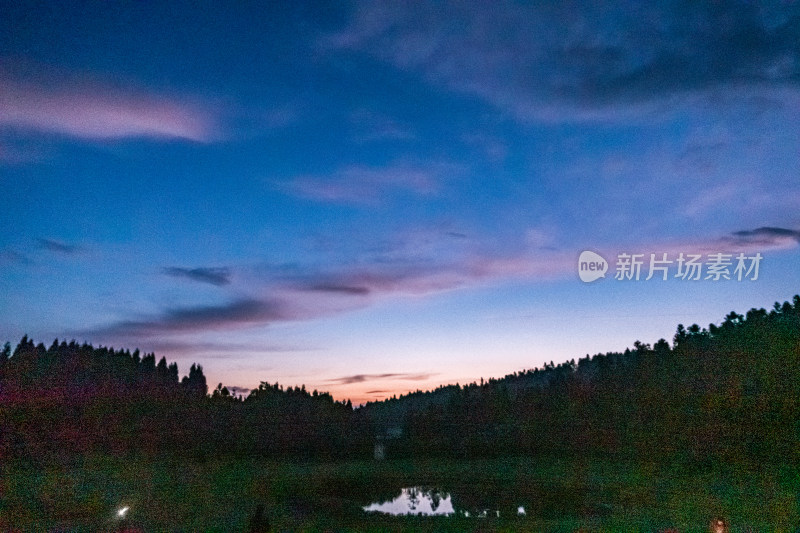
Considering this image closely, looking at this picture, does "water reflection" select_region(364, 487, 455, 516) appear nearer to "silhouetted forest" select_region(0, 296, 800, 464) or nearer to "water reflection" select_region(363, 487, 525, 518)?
"water reflection" select_region(363, 487, 525, 518)

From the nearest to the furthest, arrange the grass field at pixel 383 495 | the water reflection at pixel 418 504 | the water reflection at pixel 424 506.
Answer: the grass field at pixel 383 495
the water reflection at pixel 424 506
the water reflection at pixel 418 504

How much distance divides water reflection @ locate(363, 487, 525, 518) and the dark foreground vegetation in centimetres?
82

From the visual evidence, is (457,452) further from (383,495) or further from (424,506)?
(424,506)

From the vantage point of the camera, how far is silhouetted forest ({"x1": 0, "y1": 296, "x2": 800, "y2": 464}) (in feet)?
189

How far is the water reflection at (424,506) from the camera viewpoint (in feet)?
135

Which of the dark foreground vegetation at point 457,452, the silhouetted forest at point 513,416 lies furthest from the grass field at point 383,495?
the silhouetted forest at point 513,416

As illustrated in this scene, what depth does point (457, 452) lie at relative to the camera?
88438 millimetres

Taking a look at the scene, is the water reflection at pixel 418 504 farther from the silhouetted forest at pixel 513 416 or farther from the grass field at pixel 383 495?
the silhouetted forest at pixel 513 416

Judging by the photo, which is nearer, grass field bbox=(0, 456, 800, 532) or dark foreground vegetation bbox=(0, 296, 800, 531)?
grass field bbox=(0, 456, 800, 532)

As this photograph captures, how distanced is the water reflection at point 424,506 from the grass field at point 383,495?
0.79m

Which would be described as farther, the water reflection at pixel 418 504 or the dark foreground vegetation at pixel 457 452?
the water reflection at pixel 418 504

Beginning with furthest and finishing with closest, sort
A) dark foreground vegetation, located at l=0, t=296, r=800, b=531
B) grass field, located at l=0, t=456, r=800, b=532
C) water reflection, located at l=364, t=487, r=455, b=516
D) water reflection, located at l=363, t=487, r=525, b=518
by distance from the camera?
water reflection, located at l=364, t=487, r=455, b=516
water reflection, located at l=363, t=487, r=525, b=518
dark foreground vegetation, located at l=0, t=296, r=800, b=531
grass field, located at l=0, t=456, r=800, b=532

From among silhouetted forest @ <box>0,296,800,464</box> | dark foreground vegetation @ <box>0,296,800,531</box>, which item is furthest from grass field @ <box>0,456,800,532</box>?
silhouetted forest @ <box>0,296,800,464</box>

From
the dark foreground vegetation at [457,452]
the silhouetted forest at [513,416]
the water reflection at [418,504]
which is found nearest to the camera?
the dark foreground vegetation at [457,452]
